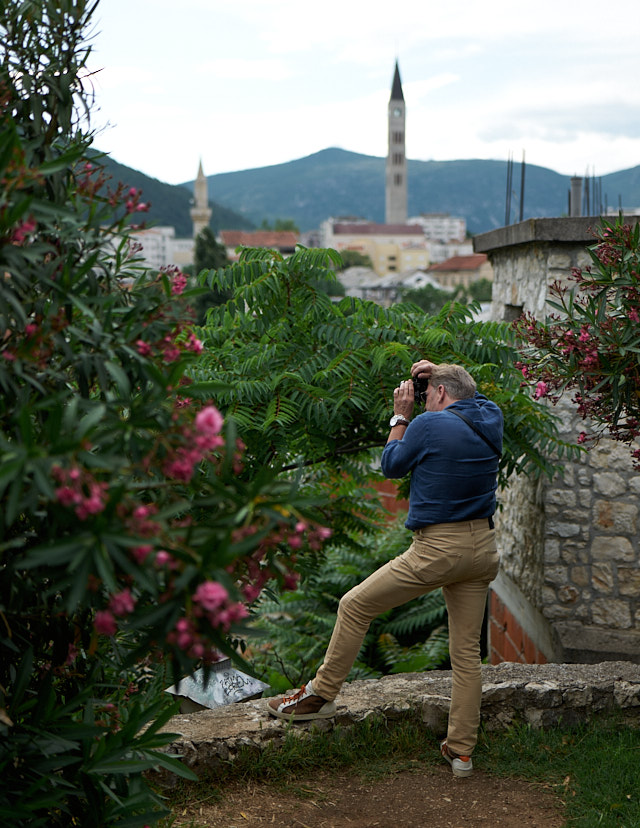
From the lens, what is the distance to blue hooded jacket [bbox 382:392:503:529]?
3838 millimetres

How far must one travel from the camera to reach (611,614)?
6.36 meters

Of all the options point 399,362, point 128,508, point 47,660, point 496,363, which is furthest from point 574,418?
point 128,508

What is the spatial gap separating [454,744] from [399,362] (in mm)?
2062

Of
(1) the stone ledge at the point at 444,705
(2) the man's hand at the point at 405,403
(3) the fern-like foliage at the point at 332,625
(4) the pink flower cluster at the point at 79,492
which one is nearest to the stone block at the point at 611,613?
(3) the fern-like foliage at the point at 332,625

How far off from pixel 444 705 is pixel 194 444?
319 cm

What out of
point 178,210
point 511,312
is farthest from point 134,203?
point 178,210

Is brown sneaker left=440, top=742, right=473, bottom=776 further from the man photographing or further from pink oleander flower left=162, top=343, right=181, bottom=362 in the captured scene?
pink oleander flower left=162, top=343, right=181, bottom=362

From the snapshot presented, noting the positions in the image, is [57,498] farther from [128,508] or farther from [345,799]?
[345,799]

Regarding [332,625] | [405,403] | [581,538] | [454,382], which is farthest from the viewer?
[332,625]

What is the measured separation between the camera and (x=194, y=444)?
181 cm

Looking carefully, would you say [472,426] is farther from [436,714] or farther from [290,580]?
[290,580]

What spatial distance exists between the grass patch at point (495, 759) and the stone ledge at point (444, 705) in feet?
0.18

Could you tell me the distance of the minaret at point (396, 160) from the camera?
193750 mm

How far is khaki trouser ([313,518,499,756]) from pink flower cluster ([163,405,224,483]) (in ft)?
7.48
